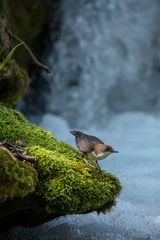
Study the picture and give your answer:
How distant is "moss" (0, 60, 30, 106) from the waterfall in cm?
477

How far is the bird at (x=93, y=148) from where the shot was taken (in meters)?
3.13

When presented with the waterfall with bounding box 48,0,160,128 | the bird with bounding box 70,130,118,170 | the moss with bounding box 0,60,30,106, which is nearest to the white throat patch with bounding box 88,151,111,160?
the bird with bounding box 70,130,118,170

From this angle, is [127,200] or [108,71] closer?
[127,200]

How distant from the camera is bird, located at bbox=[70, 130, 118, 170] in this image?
3.13 meters

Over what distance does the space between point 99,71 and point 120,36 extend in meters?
0.84

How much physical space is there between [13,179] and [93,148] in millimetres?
613

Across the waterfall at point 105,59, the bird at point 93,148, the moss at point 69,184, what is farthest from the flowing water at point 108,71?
the moss at point 69,184

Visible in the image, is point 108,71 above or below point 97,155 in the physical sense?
above

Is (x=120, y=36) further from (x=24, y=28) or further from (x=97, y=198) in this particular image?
(x=97, y=198)

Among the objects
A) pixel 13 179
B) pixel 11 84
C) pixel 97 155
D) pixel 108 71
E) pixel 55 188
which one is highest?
pixel 108 71

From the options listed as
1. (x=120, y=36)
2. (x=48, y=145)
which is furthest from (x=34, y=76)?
(x=48, y=145)

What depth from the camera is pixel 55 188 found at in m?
2.97

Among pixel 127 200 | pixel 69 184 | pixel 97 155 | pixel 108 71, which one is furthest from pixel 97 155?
pixel 108 71

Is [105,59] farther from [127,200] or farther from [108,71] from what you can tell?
[127,200]
